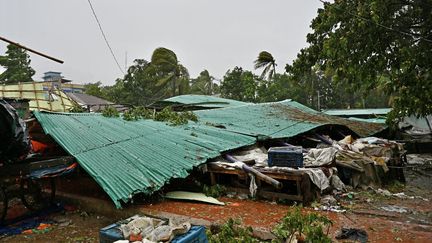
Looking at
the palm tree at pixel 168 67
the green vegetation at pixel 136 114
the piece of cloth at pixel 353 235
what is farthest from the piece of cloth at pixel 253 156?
the palm tree at pixel 168 67

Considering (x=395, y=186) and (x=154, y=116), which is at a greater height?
(x=154, y=116)

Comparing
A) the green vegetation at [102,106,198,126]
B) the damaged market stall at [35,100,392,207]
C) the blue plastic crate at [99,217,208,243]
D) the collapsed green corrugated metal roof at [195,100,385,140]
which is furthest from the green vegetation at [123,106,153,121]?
the blue plastic crate at [99,217,208,243]

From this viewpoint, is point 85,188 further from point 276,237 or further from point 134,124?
point 276,237

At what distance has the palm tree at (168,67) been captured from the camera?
24688mm

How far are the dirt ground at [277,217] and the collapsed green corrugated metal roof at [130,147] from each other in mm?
660

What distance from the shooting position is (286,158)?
7469mm

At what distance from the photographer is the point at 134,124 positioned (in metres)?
9.30

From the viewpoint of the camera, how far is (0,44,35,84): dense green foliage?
91.7ft

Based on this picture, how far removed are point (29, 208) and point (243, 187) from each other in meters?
4.62

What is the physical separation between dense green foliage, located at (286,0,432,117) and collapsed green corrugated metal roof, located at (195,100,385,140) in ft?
12.3

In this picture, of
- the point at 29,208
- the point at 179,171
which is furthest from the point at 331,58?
the point at 29,208

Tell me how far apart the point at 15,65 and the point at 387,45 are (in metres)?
31.1

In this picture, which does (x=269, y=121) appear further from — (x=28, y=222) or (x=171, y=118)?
(x=28, y=222)

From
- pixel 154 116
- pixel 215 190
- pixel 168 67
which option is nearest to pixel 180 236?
pixel 215 190
